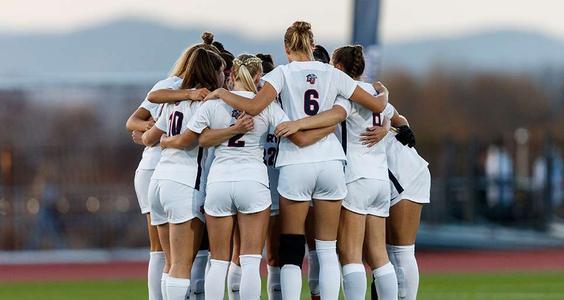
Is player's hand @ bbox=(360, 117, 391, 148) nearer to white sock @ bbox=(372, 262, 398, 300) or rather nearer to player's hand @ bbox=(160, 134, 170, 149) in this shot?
white sock @ bbox=(372, 262, 398, 300)

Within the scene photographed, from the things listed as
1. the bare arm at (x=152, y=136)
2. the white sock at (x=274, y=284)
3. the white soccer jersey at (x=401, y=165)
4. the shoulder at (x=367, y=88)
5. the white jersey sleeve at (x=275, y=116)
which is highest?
the shoulder at (x=367, y=88)

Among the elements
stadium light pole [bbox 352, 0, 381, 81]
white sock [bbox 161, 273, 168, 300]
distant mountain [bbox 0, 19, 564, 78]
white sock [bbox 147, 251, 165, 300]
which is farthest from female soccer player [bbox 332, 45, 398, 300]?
distant mountain [bbox 0, 19, 564, 78]

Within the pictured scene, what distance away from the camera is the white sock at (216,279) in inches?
402

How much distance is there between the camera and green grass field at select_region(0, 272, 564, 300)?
619 inches

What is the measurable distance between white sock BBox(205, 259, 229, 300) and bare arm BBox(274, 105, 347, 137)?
3.35ft

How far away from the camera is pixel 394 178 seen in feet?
35.8

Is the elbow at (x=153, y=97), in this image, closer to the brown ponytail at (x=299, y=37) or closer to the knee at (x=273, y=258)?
the brown ponytail at (x=299, y=37)

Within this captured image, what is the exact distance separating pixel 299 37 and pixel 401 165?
54.9 inches

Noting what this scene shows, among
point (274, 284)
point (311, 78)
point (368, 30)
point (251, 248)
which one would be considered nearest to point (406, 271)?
point (274, 284)

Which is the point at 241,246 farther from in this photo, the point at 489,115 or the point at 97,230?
the point at 489,115

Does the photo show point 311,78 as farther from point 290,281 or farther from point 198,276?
point 198,276

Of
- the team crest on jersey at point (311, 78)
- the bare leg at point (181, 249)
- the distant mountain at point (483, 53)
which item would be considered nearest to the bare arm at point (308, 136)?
the team crest on jersey at point (311, 78)

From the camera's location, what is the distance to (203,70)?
34.0 feet

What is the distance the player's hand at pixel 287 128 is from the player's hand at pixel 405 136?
1.08 m
